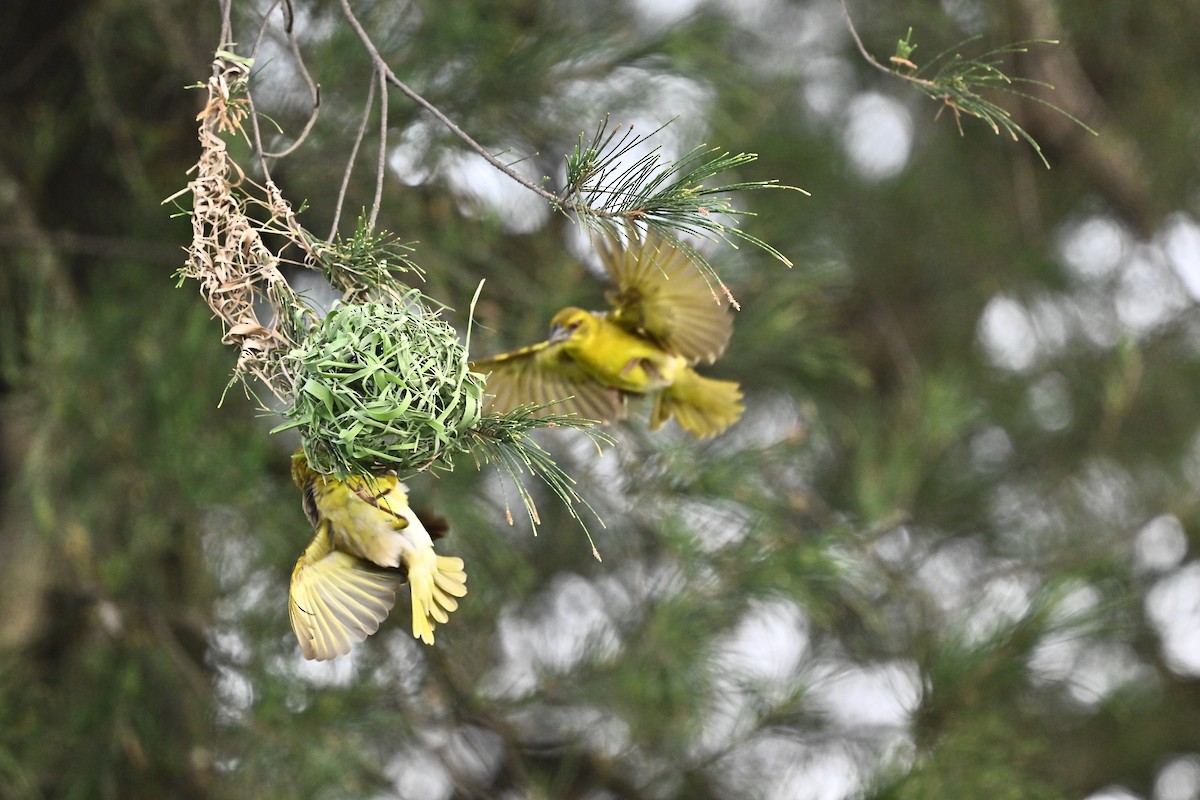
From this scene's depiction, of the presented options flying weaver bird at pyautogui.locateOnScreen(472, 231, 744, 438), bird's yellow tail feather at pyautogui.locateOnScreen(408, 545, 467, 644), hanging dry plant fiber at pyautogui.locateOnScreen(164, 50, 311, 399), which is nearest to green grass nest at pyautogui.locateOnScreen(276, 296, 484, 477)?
hanging dry plant fiber at pyautogui.locateOnScreen(164, 50, 311, 399)

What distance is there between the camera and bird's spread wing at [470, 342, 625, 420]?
2.50 meters

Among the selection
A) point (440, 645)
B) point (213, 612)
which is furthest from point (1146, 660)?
point (213, 612)

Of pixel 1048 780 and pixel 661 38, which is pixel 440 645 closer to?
pixel 661 38

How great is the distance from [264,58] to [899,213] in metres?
3.28

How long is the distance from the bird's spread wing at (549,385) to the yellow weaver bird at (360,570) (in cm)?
57

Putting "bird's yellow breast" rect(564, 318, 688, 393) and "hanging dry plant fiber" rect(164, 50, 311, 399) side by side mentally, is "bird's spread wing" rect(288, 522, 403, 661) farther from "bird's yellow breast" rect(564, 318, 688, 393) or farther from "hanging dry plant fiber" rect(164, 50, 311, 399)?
"bird's yellow breast" rect(564, 318, 688, 393)

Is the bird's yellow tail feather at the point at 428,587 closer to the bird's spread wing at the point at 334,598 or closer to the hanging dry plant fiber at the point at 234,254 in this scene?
the bird's spread wing at the point at 334,598

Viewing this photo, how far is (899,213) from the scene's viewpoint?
5797 millimetres

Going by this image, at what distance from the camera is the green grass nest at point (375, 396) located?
4.97 ft

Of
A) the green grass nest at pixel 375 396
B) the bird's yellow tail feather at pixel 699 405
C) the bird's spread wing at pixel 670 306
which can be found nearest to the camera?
the green grass nest at pixel 375 396

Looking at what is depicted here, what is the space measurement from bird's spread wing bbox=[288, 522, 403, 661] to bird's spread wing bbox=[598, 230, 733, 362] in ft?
3.08

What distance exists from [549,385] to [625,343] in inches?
9.8

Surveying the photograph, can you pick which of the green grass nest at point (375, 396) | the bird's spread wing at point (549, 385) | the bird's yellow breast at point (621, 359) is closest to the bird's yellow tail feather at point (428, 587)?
the green grass nest at point (375, 396)

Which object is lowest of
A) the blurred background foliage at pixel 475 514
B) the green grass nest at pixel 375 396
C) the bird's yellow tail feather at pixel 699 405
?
the blurred background foliage at pixel 475 514
